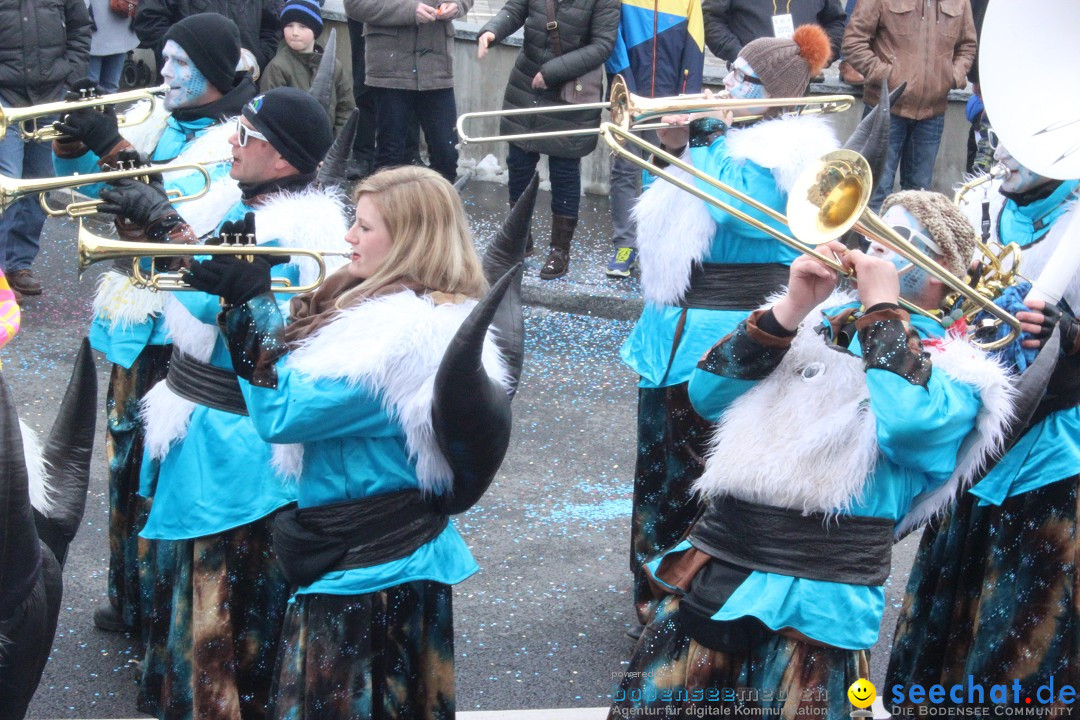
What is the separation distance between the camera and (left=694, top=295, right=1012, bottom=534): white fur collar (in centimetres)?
272

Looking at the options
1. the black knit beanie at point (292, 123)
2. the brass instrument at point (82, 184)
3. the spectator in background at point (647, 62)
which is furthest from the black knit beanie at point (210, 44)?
the spectator in background at point (647, 62)

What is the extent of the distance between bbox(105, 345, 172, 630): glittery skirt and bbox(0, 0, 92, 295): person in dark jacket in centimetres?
330

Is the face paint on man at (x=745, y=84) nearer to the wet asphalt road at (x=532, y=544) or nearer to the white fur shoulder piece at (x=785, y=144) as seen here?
the white fur shoulder piece at (x=785, y=144)

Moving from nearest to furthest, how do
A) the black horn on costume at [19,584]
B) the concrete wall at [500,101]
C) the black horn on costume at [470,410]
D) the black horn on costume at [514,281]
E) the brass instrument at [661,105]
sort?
the black horn on costume at [19,584] → the black horn on costume at [470,410] → the black horn on costume at [514,281] → the brass instrument at [661,105] → the concrete wall at [500,101]

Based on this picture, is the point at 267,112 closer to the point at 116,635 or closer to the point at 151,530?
the point at 151,530

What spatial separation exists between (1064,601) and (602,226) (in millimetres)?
6111

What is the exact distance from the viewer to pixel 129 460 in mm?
4066

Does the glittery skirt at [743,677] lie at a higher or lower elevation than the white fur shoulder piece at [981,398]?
lower

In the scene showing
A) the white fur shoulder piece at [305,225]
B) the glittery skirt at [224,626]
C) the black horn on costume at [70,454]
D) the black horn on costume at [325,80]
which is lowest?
the glittery skirt at [224,626]

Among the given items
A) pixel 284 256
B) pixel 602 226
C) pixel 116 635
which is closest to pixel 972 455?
pixel 284 256

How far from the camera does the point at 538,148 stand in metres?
7.69

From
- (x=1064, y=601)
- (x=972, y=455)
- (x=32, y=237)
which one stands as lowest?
(x=32, y=237)

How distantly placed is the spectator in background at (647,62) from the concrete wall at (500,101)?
1875 mm

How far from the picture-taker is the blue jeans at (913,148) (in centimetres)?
863
